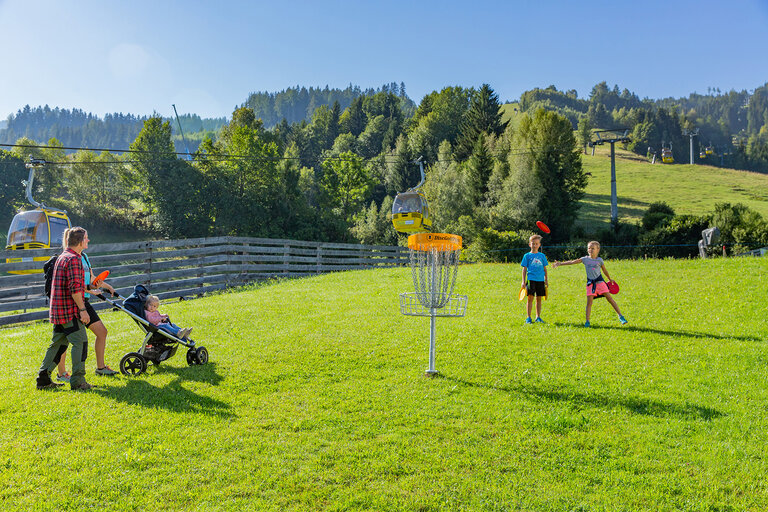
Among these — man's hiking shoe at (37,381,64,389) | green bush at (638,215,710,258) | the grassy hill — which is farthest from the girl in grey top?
the grassy hill

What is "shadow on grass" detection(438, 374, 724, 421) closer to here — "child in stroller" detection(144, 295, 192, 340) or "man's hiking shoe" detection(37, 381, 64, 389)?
"child in stroller" detection(144, 295, 192, 340)

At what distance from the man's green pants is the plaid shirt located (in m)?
0.13

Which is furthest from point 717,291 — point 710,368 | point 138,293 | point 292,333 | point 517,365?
point 138,293

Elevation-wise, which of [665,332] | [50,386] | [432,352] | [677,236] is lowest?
[50,386]

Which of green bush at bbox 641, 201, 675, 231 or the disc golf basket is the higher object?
green bush at bbox 641, 201, 675, 231

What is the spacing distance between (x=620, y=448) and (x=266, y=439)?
3.58 metres

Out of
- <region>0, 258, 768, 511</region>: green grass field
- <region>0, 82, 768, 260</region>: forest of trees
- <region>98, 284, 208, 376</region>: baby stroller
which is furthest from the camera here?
<region>0, 82, 768, 260</region>: forest of trees

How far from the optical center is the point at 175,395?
6.20 metres

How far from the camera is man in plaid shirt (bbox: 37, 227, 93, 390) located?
21.0ft

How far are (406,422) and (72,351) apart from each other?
14.7ft

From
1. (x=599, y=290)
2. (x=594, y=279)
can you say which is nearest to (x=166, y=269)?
(x=594, y=279)

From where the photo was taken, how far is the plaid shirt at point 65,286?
641 cm

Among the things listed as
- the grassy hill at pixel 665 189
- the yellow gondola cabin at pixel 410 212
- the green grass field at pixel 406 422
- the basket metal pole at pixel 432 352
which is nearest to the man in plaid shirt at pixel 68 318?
the green grass field at pixel 406 422

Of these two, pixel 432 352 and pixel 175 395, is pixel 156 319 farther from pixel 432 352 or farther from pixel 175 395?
pixel 432 352
